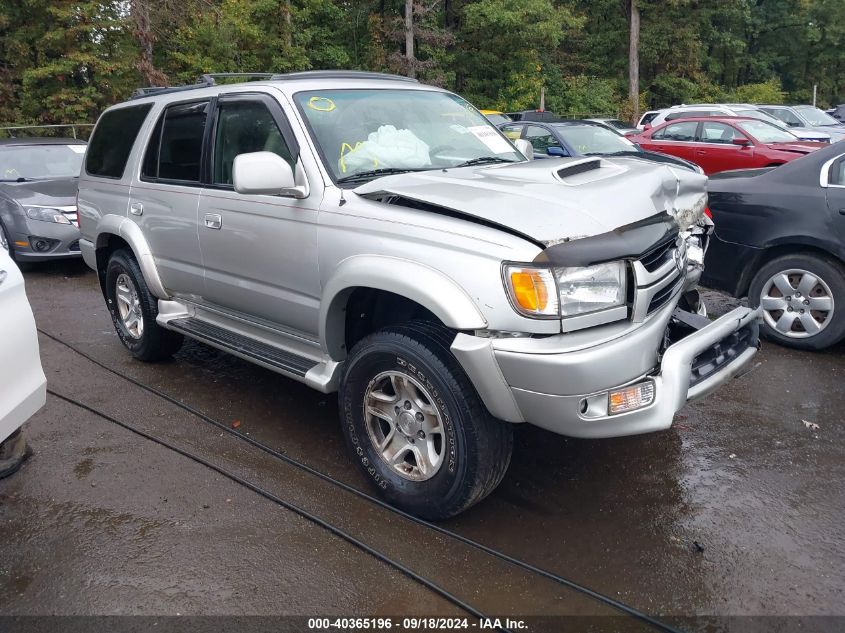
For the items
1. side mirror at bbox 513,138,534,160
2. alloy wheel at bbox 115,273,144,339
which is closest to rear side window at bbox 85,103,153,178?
alloy wheel at bbox 115,273,144,339

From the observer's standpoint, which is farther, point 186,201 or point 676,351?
point 186,201

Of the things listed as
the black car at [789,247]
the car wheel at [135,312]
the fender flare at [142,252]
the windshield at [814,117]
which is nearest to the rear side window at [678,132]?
the windshield at [814,117]

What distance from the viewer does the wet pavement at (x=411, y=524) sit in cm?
294

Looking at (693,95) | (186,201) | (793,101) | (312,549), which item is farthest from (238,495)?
(793,101)

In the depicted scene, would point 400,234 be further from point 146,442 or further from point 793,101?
point 793,101

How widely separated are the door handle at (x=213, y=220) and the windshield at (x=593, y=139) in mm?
7457

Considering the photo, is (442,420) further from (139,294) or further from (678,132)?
(678,132)

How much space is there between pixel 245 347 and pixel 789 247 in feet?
13.8

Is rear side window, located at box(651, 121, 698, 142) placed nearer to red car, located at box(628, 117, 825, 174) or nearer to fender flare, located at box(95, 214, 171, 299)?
red car, located at box(628, 117, 825, 174)

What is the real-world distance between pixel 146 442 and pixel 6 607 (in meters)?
1.47

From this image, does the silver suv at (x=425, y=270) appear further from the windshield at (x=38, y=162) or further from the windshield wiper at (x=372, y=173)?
the windshield at (x=38, y=162)

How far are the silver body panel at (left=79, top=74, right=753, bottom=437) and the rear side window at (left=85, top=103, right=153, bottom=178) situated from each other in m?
0.63

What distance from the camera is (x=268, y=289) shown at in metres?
4.07

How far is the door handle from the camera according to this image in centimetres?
433
